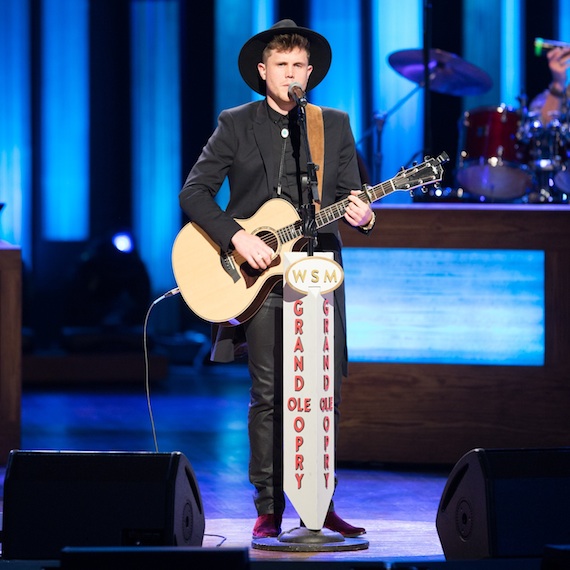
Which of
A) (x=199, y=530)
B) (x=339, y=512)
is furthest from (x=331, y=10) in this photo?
(x=199, y=530)

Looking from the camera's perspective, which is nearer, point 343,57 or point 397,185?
point 397,185

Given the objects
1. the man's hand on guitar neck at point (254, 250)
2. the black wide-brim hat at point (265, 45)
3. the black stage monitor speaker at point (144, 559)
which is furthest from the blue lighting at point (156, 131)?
the black stage monitor speaker at point (144, 559)

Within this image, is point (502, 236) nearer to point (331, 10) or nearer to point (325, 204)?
point (325, 204)

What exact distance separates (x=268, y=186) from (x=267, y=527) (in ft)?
4.03

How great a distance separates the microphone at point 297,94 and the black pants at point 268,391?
2.39ft

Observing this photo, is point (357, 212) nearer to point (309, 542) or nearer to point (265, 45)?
point (265, 45)

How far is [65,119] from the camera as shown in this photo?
1094cm

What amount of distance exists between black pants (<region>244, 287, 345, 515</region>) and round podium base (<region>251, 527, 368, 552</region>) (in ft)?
0.73

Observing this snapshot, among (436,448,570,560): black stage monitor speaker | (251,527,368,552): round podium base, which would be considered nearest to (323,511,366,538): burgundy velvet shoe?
(251,527,368,552): round podium base

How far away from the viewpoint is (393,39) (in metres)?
10.8

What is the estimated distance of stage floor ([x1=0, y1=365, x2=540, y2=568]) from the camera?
4.23 meters

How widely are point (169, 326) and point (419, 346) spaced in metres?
5.43

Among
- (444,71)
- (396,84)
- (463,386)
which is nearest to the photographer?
(463,386)

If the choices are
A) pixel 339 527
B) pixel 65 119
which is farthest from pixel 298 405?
pixel 65 119
